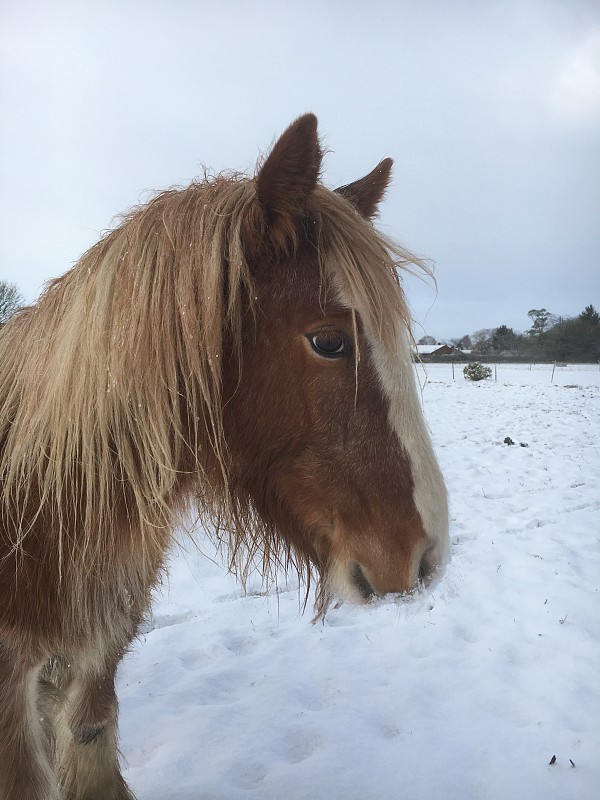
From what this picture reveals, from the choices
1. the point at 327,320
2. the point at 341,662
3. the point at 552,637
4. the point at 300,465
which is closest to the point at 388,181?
the point at 327,320

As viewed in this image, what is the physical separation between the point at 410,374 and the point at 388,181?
2.76ft

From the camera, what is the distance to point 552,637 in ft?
9.25

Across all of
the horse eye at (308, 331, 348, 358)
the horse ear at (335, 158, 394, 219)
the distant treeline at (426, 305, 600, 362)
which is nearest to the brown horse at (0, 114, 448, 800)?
the horse eye at (308, 331, 348, 358)

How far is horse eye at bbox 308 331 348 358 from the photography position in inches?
50.6

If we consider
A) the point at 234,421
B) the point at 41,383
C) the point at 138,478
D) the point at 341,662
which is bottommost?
the point at 341,662

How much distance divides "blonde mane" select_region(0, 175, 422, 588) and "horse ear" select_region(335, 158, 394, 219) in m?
0.27

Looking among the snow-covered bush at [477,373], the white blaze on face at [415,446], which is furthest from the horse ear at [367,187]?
the snow-covered bush at [477,373]

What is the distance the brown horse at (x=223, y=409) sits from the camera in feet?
4.20

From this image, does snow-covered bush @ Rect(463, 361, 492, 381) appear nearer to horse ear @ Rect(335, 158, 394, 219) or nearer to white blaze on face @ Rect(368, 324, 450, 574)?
horse ear @ Rect(335, 158, 394, 219)

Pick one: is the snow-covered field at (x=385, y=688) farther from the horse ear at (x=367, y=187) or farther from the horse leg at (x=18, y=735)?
the horse ear at (x=367, y=187)

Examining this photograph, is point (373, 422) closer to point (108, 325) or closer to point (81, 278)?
point (108, 325)

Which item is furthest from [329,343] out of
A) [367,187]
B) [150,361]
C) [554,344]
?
[554,344]

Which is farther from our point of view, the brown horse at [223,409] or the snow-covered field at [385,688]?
the snow-covered field at [385,688]

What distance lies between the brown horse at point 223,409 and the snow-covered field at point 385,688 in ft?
1.24
